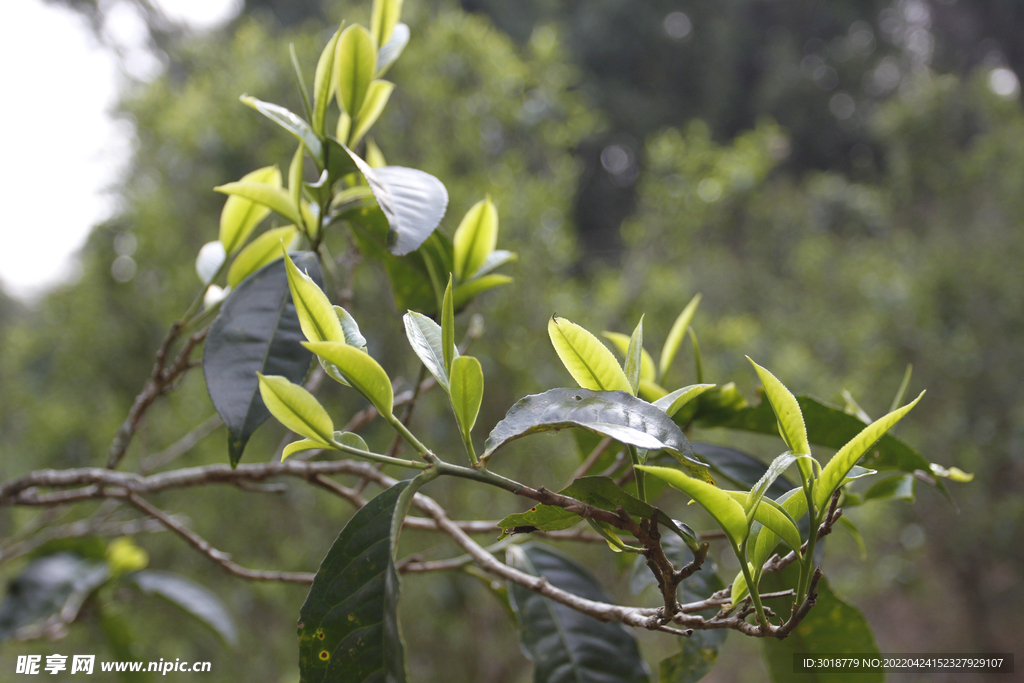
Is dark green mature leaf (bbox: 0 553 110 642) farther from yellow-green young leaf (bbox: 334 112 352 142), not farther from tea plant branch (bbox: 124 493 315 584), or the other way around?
yellow-green young leaf (bbox: 334 112 352 142)

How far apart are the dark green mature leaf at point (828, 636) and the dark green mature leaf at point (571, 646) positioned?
0.11 metres

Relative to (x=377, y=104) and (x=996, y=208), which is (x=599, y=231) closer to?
(x=996, y=208)

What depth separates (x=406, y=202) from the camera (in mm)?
365

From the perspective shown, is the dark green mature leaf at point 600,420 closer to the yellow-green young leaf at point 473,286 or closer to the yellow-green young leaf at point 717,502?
the yellow-green young leaf at point 717,502

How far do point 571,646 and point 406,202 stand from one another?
37 centimetres

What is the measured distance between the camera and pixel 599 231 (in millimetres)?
5148

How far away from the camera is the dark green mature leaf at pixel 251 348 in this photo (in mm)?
355

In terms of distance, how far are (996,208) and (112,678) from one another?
5.10 m

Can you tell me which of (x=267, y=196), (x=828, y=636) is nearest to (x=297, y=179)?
(x=267, y=196)

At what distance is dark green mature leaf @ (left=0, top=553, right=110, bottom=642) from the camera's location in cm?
69

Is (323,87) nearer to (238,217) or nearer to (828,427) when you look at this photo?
(238,217)

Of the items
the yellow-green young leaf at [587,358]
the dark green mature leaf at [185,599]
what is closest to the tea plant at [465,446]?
the yellow-green young leaf at [587,358]

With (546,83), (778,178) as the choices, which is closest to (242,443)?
(546,83)

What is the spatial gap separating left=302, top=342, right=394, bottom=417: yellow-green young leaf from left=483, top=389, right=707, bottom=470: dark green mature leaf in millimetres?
60
